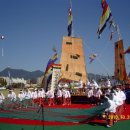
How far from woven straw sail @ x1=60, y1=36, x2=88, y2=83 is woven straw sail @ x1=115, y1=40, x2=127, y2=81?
378 inches

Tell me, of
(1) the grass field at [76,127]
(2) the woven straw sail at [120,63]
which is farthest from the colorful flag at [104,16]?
(1) the grass field at [76,127]

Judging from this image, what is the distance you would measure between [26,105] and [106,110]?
26.9 ft

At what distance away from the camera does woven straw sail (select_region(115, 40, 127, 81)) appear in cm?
2807

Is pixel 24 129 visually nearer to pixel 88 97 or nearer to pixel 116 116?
pixel 116 116

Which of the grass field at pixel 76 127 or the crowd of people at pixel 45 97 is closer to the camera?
the grass field at pixel 76 127

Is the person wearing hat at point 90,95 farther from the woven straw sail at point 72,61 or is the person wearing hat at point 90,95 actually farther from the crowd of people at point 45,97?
the woven straw sail at point 72,61

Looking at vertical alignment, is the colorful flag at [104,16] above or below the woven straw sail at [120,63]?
Answer: above

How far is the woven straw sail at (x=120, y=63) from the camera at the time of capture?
28067mm

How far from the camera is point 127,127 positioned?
568 inches

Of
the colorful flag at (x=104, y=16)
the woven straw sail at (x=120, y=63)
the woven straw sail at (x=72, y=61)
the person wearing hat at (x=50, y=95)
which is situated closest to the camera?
the person wearing hat at (x=50, y=95)

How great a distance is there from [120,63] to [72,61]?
10951mm

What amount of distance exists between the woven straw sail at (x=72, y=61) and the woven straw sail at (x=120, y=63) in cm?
960

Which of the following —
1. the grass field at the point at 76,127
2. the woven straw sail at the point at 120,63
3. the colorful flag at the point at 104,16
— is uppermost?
the colorful flag at the point at 104,16

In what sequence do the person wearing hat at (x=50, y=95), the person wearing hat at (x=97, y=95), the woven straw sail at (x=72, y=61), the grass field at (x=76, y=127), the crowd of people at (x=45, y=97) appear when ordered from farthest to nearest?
the woven straw sail at (x=72, y=61)
the crowd of people at (x=45, y=97)
the person wearing hat at (x=97, y=95)
the person wearing hat at (x=50, y=95)
the grass field at (x=76, y=127)
